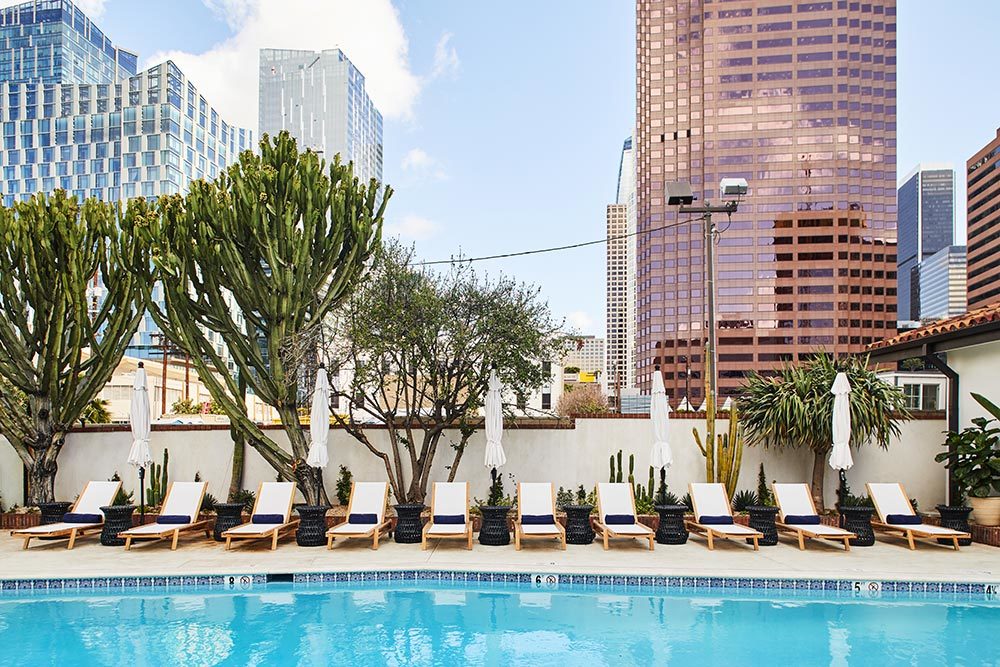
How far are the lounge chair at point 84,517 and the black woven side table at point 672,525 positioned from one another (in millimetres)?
8017

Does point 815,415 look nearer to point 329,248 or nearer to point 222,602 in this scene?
point 329,248

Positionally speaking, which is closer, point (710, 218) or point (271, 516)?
point (271, 516)

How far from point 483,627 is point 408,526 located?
11.7ft

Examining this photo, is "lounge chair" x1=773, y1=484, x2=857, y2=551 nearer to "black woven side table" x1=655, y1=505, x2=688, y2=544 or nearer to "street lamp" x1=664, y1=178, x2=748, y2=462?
"street lamp" x1=664, y1=178, x2=748, y2=462

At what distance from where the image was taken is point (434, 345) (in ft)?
40.4

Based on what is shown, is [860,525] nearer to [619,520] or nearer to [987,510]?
[987,510]

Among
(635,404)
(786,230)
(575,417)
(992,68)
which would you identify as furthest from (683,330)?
(575,417)

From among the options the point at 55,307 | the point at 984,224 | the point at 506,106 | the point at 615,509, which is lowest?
the point at 615,509

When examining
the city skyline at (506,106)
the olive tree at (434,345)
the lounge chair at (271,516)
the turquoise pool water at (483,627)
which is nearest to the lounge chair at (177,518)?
the lounge chair at (271,516)

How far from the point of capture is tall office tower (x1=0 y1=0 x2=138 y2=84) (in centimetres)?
12962

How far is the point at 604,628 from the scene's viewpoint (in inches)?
303

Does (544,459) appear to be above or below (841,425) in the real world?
below

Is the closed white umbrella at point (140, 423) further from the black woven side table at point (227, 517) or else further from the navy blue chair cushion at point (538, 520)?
the navy blue chair cushion at point (538, 520)

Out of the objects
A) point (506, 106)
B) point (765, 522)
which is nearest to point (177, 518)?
point (765, 522)
